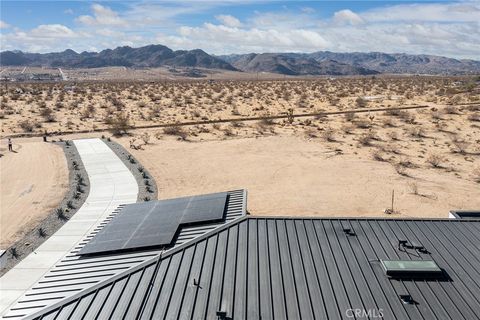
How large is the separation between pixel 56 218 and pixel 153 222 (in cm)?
913

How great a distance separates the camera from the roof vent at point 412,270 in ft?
31.3

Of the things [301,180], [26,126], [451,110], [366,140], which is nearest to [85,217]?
[301,180]

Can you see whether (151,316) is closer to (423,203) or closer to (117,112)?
(423,203)

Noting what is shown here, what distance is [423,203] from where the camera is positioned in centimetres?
2114

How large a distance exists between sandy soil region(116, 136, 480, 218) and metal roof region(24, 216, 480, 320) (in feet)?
28.1

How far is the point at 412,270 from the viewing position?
31.4 feet

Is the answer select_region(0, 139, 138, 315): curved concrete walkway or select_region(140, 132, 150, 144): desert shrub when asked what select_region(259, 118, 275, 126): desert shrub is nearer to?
select_region(140, 132, 150, 144): desert shrub

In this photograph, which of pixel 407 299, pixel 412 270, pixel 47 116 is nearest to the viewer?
pixel 407 299

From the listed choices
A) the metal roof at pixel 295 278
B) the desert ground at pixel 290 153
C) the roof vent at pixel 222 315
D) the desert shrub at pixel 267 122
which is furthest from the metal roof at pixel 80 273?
the desert shrub at pixel 267 122

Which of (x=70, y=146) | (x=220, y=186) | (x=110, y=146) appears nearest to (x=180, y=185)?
(x=220, y=186)

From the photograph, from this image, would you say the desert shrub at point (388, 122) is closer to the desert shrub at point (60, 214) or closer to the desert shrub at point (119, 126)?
the desert shrub at point (119, 126)

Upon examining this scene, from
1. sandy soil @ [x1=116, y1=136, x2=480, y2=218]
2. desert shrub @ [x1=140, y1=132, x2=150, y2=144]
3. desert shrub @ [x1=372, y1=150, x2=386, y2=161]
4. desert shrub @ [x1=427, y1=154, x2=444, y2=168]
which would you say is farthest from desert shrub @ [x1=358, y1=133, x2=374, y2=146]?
desert shrub @ [x1=140, y1=132, x2=150, y2=144]

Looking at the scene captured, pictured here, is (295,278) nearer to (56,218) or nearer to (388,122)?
(56,218)

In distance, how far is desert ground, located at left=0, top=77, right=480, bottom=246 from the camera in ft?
72.8
